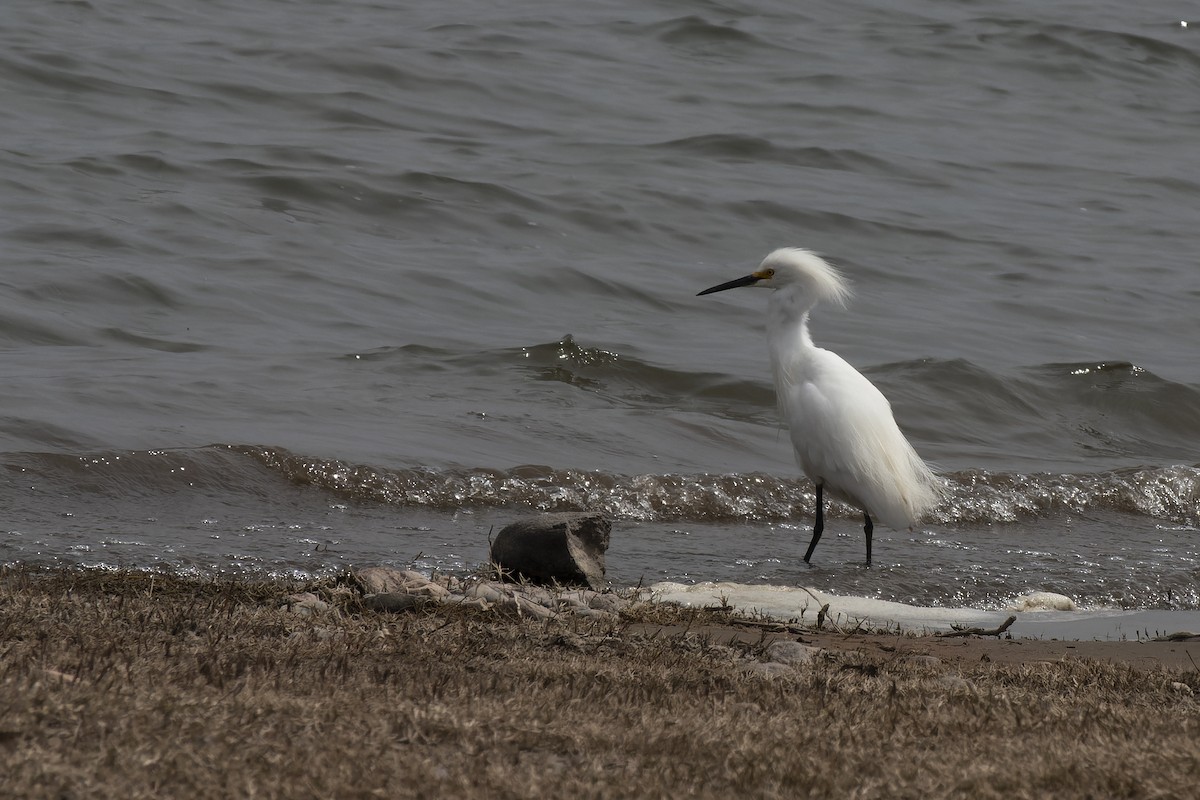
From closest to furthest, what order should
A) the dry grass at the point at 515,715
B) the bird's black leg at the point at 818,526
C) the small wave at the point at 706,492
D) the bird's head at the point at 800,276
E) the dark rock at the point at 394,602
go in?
the dry grass at the point at 515,715 < the dark rock at the point at 394,602 < the bird's black leg at the point at 818,526 < the small wave at the point at 706,492 < the bird's head at the point at 800,276

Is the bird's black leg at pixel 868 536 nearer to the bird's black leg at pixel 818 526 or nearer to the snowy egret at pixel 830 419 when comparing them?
the snowy egret at pixel 830 419

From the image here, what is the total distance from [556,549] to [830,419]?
10.0ft

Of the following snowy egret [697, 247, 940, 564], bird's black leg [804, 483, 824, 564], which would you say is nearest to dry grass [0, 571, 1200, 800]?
bird's black leg [804, 483, 824, 564]

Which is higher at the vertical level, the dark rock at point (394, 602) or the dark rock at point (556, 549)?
the dark rock at point (394, 602)

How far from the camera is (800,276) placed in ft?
28.2

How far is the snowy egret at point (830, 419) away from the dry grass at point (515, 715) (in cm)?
378

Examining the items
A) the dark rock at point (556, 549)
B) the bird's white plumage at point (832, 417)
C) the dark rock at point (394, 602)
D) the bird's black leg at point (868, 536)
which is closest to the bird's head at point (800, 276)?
the bird's white plumage at point (832, 417)

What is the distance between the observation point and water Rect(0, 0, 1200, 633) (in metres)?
7.42

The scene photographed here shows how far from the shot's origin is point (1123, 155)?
19.9m

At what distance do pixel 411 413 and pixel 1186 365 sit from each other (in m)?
7.40

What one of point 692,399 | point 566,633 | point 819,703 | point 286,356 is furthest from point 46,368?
point 819,703

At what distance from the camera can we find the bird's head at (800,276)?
8.53 m

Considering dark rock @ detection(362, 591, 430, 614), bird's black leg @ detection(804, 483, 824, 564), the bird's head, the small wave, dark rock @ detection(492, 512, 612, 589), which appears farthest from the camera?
the bird's head

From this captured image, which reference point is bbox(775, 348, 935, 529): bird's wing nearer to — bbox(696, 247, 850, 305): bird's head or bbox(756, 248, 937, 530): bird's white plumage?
bbox(756, 248, 937, 530): bird's white plumage
